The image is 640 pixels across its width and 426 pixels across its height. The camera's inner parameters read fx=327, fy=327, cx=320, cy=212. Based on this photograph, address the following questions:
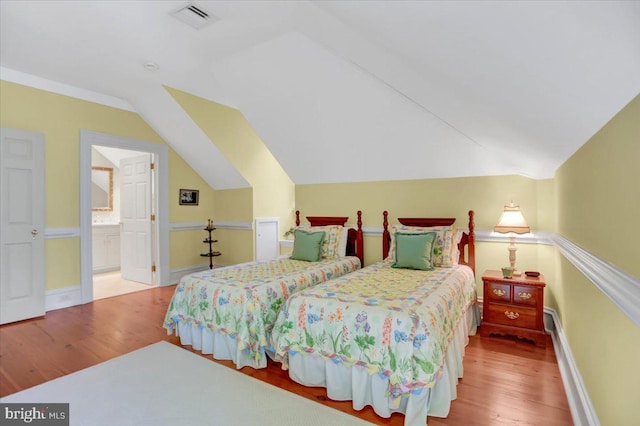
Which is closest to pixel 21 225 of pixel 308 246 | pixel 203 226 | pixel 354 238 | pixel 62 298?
pixel 62 298

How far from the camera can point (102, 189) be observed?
661 cm

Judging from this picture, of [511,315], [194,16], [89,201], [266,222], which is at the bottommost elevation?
[511,315]

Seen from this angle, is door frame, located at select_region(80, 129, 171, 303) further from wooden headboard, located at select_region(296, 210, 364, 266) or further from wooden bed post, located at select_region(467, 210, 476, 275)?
wooden bed post, located at select_region(467, 210, 476, 275)

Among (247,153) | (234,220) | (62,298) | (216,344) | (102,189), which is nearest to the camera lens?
(216,344)

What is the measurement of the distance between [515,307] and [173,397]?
2888 millimetres

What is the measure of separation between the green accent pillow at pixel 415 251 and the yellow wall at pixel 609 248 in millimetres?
1210

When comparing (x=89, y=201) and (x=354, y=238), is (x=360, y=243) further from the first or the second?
(x=89, y=201)

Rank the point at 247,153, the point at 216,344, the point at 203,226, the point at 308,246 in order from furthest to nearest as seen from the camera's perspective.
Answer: the point at 203,226, the point at 247,153, the point at 308,246, the point at 216,344

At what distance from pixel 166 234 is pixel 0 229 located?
77.1 inches

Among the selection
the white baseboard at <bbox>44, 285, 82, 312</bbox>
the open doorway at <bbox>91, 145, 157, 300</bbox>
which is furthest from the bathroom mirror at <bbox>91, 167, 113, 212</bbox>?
the white baseboard at <bbox>44, 285, 82, 312</bbox>

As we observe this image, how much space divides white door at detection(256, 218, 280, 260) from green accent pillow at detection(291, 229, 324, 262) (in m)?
1.49

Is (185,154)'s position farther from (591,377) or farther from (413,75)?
(591,377)

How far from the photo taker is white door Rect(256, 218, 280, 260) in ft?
17.4

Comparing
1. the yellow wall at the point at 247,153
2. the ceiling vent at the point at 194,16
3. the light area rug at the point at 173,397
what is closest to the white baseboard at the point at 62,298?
the light area rug at the point at 173,397
